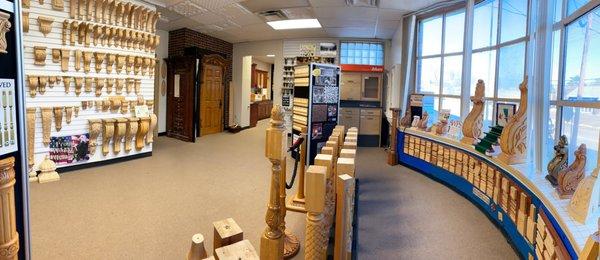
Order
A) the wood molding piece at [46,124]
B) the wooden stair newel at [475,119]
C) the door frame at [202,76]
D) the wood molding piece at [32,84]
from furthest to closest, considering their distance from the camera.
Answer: the door frame at [202,76] → the wood molding piece at [46,124] → the wood molding piece at [32,84] → the wooden stair newel at [475,119]

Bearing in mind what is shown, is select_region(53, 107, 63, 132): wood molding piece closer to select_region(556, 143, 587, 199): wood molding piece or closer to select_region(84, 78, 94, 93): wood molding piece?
select_region(84, 78, 94, 93): wood molding piece

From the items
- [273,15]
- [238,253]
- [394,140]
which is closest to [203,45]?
[273,15]

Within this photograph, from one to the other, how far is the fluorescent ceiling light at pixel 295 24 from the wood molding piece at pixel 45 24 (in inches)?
171

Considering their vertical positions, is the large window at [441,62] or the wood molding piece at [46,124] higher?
the large window at [441,62]

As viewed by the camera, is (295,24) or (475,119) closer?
(475,119)

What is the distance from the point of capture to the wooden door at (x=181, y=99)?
847cm

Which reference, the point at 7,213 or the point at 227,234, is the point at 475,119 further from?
the point at 7,213

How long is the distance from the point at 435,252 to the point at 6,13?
3298 mm

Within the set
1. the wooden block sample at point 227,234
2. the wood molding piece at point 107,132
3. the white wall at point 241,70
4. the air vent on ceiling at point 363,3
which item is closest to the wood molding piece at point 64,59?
the wood molding piece at point 107,132

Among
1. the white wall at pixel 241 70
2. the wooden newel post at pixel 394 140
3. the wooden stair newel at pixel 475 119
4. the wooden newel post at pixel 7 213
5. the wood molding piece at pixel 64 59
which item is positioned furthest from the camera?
the white wall at pixel 241 70

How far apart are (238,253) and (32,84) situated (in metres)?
5.08

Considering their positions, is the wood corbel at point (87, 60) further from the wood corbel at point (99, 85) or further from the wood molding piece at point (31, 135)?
the wood molding piece at point (31, 135)

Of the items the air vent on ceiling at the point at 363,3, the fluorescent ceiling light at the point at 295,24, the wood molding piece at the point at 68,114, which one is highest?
the fluorescent ceiling light at the point at 295,24

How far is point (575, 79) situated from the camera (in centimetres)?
272
